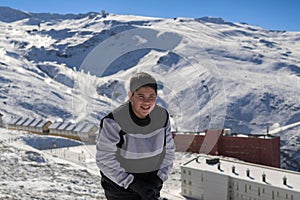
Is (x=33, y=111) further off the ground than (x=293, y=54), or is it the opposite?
(x=293, y=54)

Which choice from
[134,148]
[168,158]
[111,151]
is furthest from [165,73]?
[111,151]

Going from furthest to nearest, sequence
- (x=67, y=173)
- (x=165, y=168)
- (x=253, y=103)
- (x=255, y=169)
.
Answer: (x=253, y=103), (x=255, y=169), (x=67, y=173), (x=165, y=168)

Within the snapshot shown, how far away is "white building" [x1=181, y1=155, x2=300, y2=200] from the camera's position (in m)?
18.7

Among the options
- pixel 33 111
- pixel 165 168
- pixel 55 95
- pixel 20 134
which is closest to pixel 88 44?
pixel 55 95

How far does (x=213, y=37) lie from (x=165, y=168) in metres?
142

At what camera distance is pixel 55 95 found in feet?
286

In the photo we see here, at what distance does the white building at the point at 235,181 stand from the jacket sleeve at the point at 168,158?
1628 cm

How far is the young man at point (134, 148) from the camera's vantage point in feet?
A: 8.70

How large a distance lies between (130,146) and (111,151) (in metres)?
0.14

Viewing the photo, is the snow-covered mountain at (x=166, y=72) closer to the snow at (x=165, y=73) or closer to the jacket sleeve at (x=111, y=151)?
the snow at (x=165, y=73)

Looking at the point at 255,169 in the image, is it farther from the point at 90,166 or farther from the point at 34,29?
the point at 34,29

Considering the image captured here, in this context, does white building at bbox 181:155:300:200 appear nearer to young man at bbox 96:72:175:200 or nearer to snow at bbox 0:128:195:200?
snow at bbox 0:128:195:200

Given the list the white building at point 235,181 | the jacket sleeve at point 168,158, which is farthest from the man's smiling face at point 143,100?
the white building at point 235,181

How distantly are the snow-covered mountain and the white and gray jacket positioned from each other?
35 centimetres
